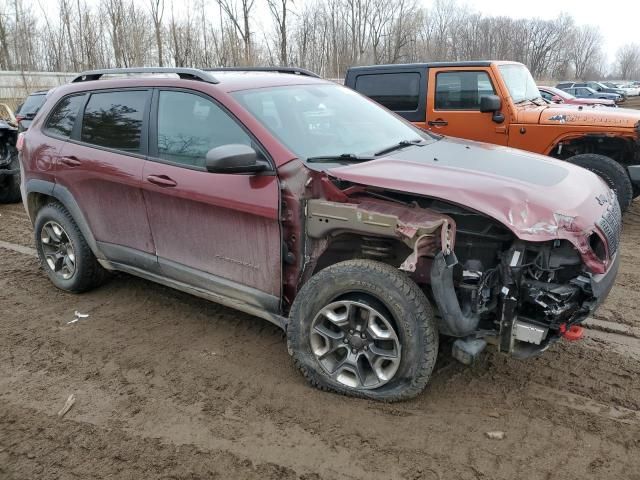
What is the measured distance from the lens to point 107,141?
4.03 meters

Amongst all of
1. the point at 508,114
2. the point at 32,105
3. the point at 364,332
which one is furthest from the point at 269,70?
the point at 32,105

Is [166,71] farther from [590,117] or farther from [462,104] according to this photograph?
[590,117]

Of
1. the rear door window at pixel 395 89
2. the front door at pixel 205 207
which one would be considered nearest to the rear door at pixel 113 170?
the front door at pixel 205 207

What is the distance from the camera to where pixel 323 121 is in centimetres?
363

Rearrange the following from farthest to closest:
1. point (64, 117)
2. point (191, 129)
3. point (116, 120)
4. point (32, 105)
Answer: point (32, 105), point (64, 117), point (116, 120), point (191, 129)

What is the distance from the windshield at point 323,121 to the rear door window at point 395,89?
3.40 meters

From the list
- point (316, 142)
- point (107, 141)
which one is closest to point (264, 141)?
point (316, 142)

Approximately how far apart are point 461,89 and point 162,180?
491 centimetres

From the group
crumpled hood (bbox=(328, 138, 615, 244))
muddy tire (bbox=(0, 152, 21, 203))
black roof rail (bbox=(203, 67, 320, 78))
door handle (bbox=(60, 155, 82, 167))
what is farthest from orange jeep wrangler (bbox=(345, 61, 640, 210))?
muddy tire (bbox=(0, 152, 21, 203))

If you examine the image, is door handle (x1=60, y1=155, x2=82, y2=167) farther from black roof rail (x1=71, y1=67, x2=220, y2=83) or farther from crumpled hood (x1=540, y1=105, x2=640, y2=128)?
crumpled hood (x1=540, y1=105, x2=640, y2=128)

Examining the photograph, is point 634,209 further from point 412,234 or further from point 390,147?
point 412,234

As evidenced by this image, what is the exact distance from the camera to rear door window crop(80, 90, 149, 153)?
3846mm

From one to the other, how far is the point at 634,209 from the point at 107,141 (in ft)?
22.8

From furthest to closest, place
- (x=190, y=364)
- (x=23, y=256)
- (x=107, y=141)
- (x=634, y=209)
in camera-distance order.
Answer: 1. (x=634, y=209)
2. (x=23, y=256)
3. (x=107, y=141)
4. (x=190, y=364)
